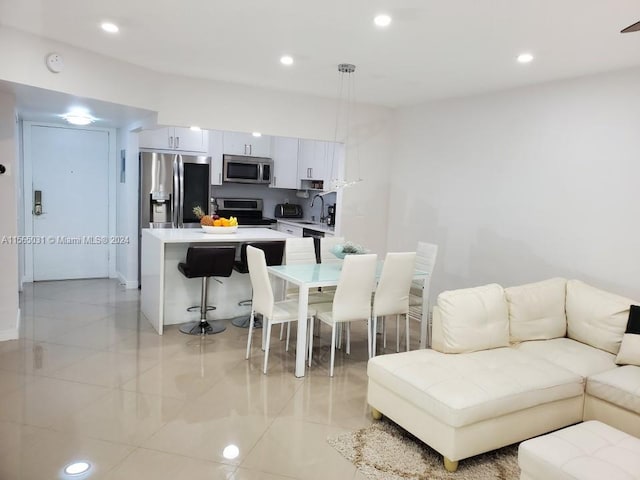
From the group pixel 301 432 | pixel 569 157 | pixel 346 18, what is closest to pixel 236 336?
pixel 301 432

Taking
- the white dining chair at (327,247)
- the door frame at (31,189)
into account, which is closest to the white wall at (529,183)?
the white dining chair at (327,247)

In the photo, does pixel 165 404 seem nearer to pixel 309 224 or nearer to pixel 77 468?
pixel 77 468

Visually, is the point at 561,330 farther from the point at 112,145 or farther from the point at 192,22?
the point at 112,145

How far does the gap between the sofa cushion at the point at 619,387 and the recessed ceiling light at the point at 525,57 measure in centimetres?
236

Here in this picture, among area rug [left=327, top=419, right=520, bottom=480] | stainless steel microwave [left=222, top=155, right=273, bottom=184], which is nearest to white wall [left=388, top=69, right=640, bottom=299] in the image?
area rug [left=327, top=419, right=520, bottom=480]

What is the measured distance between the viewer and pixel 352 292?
13.1 ft

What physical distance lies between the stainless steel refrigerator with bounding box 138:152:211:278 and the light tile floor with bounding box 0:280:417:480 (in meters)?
1.89

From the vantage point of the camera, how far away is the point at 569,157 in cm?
430

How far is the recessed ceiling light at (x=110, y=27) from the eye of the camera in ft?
11.0

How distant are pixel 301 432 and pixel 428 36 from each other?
2.79 meters

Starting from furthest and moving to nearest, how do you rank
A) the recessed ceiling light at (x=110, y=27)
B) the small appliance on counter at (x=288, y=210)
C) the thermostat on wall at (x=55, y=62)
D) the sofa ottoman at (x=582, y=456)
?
1. the small appliance on counter at (x=288, y=210)
2. the thermostat on wall at (x=55, y=62)
3. the recessed ceiling light at (x=110, y=27)
4. the sofa ottoman at (x=582, y=456)

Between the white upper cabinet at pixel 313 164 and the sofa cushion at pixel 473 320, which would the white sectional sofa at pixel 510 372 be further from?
the white upper cabinet at pixel 313 164

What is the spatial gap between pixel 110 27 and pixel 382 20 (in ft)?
6.32

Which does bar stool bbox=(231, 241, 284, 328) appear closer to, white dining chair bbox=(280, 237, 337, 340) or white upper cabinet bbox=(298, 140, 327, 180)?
white dining chair bbox=(280, 237, 337, 340)
